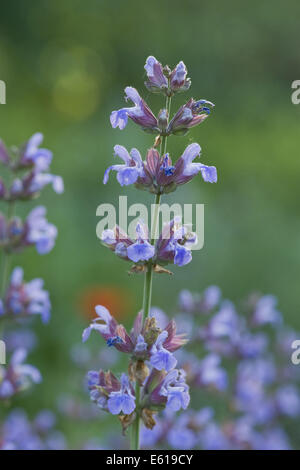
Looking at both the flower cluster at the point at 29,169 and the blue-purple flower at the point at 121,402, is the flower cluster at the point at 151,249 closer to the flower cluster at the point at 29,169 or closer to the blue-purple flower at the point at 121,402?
the blue-purple flower at the point at 121,402

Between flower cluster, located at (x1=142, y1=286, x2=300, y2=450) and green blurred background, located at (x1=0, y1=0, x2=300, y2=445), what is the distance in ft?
3.02

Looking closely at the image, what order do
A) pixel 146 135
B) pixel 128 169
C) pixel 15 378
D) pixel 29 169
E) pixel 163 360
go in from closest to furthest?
pixel 163 360
pixel 128 169
pixel 15 378
pixel 29 169
pixel 146 135

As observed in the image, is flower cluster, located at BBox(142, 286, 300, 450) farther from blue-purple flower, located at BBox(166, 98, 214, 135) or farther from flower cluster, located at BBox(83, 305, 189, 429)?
blue-purple flower, located at BBox(166, 98, 214, 135)

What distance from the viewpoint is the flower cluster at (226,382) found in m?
2.34

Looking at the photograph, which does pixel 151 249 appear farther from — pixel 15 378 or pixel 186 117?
pixel 15 378

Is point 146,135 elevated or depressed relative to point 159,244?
elevated

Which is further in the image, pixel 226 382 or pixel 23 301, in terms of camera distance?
pixel 226 382

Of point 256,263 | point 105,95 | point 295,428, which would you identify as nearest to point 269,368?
point 295,428

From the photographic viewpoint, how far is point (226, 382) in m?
2.68

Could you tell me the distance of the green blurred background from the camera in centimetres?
478

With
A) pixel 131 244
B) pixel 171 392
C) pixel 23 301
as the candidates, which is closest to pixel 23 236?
pixel 23 301

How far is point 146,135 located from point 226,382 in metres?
4.92

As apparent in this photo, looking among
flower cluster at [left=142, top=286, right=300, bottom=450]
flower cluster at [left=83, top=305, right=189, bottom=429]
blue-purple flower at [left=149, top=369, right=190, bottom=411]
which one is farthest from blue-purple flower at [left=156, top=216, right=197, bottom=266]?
flower cluster at [left=142, top=286, right=300, bottom=450]

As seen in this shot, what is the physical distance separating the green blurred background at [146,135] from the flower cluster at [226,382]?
3.02 ft
